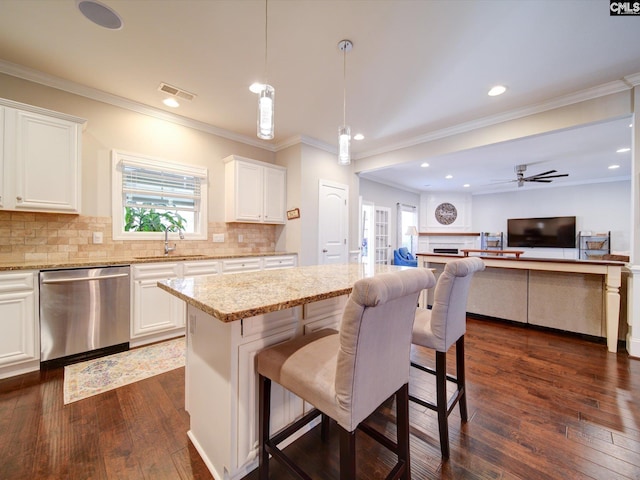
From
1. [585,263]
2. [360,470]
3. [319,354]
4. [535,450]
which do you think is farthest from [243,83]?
[585,263]

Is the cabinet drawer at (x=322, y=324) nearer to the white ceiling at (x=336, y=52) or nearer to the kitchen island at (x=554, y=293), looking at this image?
the white ceiling at (x=336, y=52)

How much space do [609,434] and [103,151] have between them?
16.0ft

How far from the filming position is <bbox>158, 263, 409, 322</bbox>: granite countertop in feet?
3.05

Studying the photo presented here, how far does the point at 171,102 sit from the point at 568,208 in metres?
9.31

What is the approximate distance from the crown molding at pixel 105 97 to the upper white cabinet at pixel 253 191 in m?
0.47

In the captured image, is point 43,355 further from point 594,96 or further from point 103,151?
point 594,96

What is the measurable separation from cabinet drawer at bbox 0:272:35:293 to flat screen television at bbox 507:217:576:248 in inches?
386

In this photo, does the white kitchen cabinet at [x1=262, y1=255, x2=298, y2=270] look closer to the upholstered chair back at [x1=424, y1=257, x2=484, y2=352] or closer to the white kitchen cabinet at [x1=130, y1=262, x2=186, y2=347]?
the white kitchen cabinet at [x1=130, y1=262, x2=186, y2=347]

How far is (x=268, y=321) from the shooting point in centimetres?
128

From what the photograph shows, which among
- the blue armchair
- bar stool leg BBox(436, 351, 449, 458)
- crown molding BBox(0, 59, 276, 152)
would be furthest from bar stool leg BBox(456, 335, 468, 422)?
the blue armchair

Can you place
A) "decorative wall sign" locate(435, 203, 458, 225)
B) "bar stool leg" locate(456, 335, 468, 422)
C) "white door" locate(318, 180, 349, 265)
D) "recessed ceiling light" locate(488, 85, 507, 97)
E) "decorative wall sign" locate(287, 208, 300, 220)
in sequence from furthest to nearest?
1. "decorative wall sign" locate(435, 203, 458, 225)
2. "white door" locate(318, 180, 349, 265)
3. "decorative wall sign" locate(287, 208, 300, 220)
4. "recessed ceiling light" locate(488, 85, 507, 97)
5. "bar stool leg" locate(456, 335, 468, 422)

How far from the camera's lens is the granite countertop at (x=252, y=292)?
3.05 ft

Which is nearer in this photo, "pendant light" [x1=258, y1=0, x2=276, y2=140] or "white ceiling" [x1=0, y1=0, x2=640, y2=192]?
"pendant light" [x1=258, y1=0, x2=276, y2=140]

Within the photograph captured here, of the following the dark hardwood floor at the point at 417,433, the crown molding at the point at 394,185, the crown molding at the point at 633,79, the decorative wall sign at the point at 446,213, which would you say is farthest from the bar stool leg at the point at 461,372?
the decorative wall sign at the point at 446,213
